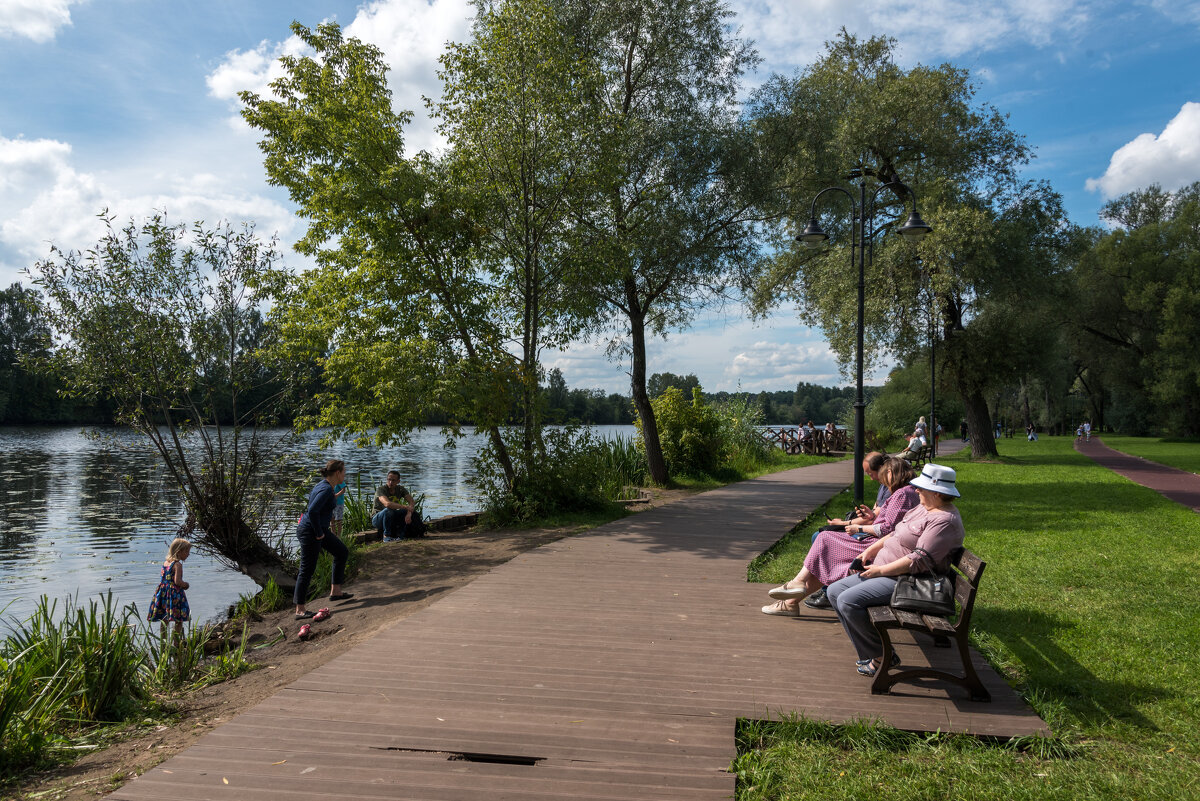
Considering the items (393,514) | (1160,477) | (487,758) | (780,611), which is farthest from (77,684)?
(1160,477)

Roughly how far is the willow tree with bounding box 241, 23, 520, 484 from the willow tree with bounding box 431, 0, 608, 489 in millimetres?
576

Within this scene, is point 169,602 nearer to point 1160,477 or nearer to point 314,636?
point 314,636

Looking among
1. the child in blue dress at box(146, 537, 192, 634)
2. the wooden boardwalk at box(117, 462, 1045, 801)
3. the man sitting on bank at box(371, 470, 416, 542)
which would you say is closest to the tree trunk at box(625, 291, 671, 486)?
Answer: the man sitting on bank at box(371, 470, 416, 542)

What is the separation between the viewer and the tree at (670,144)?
15906mm

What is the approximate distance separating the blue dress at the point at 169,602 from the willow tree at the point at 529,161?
6061mm

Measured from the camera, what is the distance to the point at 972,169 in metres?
22.8

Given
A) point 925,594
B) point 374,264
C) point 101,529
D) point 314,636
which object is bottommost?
point 101,529

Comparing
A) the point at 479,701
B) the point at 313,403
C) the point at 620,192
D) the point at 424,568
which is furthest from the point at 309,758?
the point at 620,192

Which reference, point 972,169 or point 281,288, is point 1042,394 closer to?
point 972,169

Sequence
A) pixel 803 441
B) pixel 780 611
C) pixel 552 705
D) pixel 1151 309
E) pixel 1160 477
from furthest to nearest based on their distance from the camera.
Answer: pixel 1151 309 → pixel 803 441 → pixel 1160 477 → pixel 780 611 → pixel 552 705

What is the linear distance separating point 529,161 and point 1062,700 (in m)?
10.9

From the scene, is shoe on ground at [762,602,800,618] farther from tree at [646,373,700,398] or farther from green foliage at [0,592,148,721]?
tree at [646,373,700,398]

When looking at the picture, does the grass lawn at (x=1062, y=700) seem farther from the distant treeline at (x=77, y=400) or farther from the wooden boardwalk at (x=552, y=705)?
the distant treeline at (x=77, y=400)

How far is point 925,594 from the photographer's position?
447 centimetres
